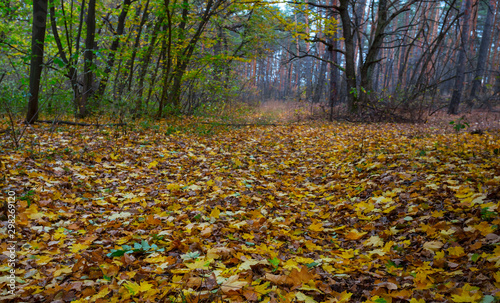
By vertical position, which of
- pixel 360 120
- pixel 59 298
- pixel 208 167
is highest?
pixel 360 120

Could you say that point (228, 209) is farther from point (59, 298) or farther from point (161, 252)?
point (59, 298)

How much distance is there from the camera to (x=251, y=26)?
478 inches

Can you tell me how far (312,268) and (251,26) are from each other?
11.5 metres

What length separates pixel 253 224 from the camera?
3.11 m

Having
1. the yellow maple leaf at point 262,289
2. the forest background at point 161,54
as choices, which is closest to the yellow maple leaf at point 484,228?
the yellow maple leaf at point 262,289

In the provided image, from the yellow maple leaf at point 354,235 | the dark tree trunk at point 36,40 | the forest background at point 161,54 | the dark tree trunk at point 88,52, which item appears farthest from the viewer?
the dark tree trunk at point 88,52

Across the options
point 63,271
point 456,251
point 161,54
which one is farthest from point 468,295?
point 161,54

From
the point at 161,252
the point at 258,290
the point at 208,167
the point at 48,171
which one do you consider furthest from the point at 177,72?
the point at 258,290

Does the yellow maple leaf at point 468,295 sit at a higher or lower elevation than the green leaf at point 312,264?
higher

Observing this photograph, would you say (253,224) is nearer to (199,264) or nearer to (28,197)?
(199,264)

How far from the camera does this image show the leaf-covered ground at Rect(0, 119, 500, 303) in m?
1.98

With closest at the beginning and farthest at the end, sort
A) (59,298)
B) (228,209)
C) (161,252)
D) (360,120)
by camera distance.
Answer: (59,298), (161,252), (228,209), (360,120)

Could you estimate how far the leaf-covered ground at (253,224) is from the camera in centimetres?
198

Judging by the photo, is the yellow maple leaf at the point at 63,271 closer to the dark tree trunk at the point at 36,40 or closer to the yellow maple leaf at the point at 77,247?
the yellow maple leaf at the point at 77,247
